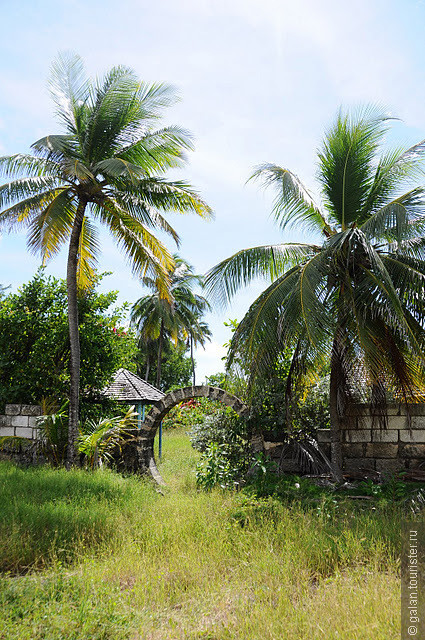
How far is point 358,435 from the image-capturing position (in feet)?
28.8

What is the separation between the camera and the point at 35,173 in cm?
1084

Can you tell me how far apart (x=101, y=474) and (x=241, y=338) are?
3.77 metres

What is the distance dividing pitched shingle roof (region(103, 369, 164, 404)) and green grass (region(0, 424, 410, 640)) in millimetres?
5440

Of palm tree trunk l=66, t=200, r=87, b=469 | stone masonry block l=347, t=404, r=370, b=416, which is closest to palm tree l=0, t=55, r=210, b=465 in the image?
palm tree trunk l=66, t=200, r=87, b=469

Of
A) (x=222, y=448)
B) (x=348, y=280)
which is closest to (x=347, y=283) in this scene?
(x=348, y=280)

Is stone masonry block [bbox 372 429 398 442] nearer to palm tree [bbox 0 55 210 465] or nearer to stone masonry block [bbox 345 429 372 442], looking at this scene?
stone masonry block [bbox 345 429 372 442]

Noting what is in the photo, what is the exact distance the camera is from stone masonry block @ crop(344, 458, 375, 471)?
28.3ft

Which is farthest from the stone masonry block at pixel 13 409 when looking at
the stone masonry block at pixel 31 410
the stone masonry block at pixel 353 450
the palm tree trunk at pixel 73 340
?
the stone masonry block at pixel 353 450

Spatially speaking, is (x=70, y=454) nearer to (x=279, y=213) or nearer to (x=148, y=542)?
(x=148, y=542)

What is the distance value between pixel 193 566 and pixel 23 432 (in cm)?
710

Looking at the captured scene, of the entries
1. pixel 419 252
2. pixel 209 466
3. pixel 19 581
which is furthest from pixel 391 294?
pixel 19 581

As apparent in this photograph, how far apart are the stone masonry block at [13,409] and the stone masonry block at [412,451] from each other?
8273 mm

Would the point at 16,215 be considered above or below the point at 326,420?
above

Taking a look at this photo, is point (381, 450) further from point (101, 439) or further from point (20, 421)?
point (20, 421)
